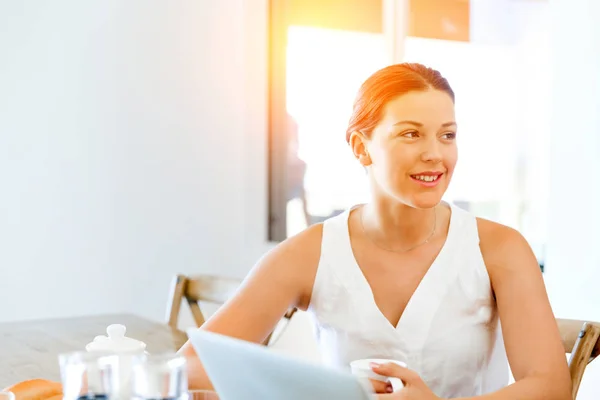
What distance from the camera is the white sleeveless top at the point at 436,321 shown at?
1393 mm

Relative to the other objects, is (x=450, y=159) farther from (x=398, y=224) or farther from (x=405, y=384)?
(x=405, y=384)

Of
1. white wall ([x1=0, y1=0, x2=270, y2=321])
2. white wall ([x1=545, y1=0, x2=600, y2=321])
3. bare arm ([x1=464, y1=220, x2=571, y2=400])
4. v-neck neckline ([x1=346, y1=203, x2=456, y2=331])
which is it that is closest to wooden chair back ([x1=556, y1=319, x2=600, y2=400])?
bare arm ([x1=464, y1=220, x2=571, y2=400])

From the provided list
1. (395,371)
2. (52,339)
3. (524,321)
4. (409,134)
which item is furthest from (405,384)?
(52,339)

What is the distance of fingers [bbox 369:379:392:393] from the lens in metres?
1.07

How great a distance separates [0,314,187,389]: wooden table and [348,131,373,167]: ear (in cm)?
58

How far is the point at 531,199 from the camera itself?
2.87 meters

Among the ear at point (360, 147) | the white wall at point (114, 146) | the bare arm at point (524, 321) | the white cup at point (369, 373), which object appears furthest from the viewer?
the white wall at point (114, 146)

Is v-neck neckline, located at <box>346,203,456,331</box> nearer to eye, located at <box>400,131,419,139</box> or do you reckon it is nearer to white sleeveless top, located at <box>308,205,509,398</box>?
white sleeveless top, located at <box>308,205,509,398</box>

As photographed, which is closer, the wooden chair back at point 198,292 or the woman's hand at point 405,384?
the woman's hand at point 405,384

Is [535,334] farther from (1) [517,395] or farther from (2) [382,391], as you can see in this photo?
(2) [382,391]

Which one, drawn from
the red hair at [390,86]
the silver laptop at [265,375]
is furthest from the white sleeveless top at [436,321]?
the silver laptop at [265,375]

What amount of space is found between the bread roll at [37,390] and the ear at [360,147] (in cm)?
63

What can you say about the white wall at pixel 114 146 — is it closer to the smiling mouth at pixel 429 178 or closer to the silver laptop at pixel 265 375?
the smiling mouth at pixel 429 178

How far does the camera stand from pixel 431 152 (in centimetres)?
134
